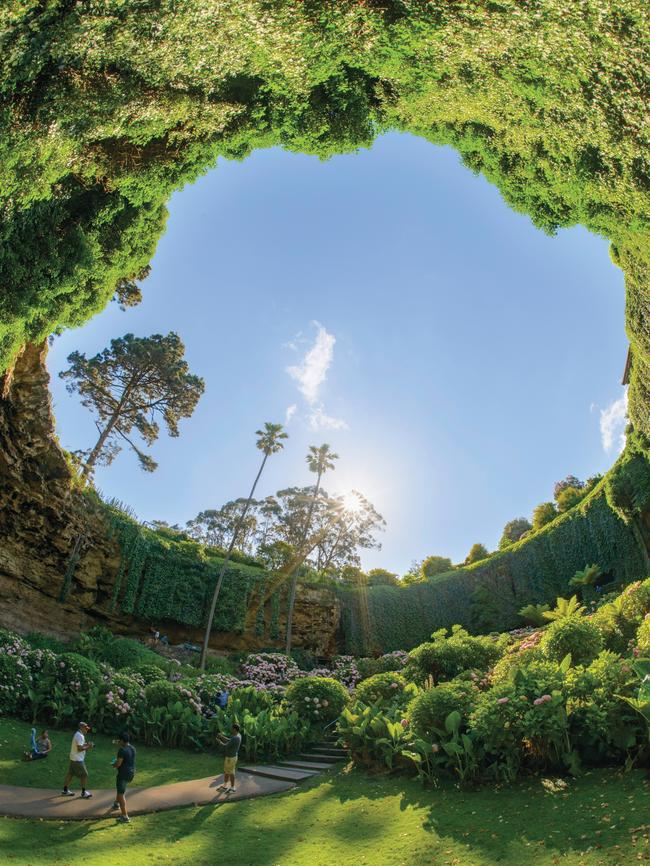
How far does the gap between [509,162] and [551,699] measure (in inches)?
375

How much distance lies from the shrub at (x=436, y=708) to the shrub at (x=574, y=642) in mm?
2592

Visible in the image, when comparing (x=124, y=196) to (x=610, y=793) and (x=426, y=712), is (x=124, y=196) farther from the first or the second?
(x=610, y=793)

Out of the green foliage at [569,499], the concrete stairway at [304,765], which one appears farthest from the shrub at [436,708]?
the green foliage at [569,499]

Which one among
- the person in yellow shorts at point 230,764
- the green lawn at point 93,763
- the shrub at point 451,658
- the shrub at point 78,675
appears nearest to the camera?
the person in yellow shorts at point 230,764

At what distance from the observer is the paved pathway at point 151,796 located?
7430 millimetres

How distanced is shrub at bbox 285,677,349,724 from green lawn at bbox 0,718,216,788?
257 cm

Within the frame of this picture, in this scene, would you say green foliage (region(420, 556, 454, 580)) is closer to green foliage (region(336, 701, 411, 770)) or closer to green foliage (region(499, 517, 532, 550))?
green foliage (region(499, 517, 532, 550))

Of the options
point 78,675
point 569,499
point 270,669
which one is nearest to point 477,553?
point 569,499

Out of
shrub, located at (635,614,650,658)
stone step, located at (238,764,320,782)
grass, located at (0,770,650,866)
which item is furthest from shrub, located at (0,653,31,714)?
shrub, located at (635,614,650,658)

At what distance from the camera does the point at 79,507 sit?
2092 cm

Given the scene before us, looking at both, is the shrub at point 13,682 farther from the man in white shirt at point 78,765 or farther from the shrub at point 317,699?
the shrub at point 317,699

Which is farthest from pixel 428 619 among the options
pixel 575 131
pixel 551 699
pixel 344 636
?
pixel 575 131

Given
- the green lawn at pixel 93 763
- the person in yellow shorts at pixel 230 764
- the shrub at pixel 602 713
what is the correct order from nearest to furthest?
the shrub at pixel 602 713 → the person in yellow shorts at pixel 230 764 → the green lawn at pixel 93 763

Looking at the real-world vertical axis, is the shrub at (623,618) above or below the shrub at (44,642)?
above
